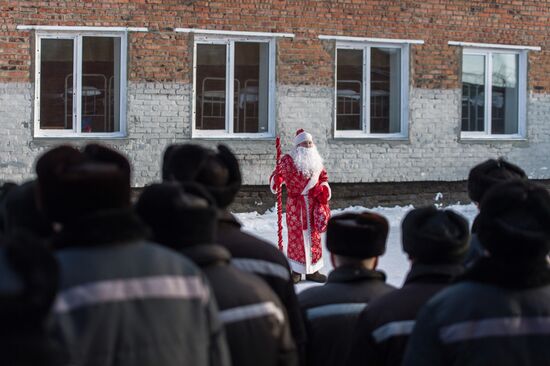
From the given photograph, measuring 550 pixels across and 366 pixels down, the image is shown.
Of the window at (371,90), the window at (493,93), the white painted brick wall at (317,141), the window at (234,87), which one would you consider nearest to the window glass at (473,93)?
the window at (493,93)

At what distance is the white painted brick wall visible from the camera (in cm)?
1254

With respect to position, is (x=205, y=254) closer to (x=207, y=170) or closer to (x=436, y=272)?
(x=207, y=170)

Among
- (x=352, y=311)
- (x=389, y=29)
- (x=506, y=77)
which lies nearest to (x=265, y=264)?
(x=352, y=311)

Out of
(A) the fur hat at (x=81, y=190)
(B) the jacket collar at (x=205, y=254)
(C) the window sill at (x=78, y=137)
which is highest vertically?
(C) the window sill at (x=78, y=137)

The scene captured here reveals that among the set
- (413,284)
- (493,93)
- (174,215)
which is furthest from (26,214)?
(493,93)

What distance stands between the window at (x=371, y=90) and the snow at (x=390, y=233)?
1330mm

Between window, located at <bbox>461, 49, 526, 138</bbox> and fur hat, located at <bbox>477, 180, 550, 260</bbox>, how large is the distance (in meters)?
11.9

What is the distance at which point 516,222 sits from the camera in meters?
3.04

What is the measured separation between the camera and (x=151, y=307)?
8.27ft

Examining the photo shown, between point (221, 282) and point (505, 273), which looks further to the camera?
point (221, 282)

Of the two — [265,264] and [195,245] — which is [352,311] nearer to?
[265,264]

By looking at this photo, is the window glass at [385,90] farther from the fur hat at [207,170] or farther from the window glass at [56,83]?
the fur hat at [207,170]

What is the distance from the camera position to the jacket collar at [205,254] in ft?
9.64

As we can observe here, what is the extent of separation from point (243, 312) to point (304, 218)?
6464mm
